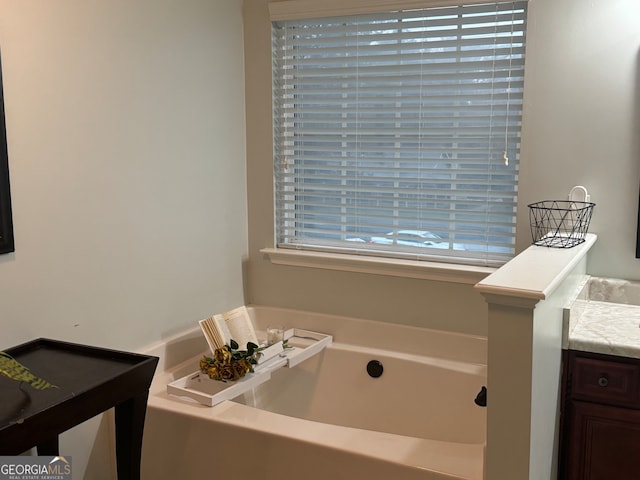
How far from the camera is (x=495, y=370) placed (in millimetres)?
1563

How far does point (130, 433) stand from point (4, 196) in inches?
31.0

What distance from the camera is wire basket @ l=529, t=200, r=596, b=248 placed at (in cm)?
225

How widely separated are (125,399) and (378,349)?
4.29ft

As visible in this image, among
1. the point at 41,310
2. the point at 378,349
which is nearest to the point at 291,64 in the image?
the point at 378,349

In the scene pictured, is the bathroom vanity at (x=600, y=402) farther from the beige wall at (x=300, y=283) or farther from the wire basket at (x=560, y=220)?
the beige wall at (x=300, y=283)

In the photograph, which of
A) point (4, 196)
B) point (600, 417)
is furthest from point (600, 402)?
point (4, 196)

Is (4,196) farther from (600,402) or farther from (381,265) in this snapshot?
(600,402)

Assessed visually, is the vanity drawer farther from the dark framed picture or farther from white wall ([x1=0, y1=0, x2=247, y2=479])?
the dark framed picture

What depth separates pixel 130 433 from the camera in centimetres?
181

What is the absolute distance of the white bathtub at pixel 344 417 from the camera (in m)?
1.89

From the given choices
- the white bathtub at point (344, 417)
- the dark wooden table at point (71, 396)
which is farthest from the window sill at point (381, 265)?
the dark wooden table at point (71, 396)

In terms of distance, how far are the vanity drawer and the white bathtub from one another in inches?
15.7

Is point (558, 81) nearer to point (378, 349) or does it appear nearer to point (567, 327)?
point (567, 327)

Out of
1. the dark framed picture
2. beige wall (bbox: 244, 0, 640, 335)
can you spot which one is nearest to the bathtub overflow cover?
beige wall (bbox: 244, 0, 640, 335)
